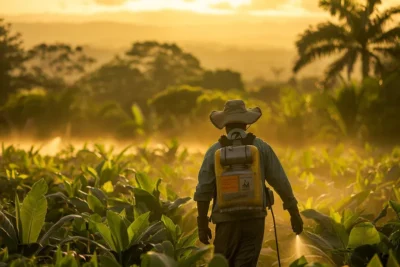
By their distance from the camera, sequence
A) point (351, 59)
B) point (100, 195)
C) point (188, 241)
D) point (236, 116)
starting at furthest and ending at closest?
point (351, 59) → point (100, 195) → point (188, 241) → point (236, 116)

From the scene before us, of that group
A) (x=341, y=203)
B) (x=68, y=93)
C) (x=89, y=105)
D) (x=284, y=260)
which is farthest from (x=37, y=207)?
(x=89, y=105)

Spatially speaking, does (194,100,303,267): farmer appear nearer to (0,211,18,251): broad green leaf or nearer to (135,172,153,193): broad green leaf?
(0,211,18,251): broad green leaf

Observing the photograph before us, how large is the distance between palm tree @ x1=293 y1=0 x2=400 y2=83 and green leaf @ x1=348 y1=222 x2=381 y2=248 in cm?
2783

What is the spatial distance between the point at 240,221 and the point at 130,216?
5.61 ft

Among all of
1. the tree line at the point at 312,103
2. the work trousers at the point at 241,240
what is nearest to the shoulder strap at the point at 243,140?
the work trousers at the point at 241,240

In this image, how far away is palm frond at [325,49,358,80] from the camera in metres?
33.8

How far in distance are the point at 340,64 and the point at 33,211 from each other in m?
29.7

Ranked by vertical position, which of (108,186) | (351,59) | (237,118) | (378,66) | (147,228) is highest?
(237,118)

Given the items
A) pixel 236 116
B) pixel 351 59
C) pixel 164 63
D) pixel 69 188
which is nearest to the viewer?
pixel 236 116

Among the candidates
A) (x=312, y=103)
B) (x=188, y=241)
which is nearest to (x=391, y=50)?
(x=312, y=103)

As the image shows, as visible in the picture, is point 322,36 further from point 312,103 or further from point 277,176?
point 277,176

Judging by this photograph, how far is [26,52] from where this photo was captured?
2320 inches

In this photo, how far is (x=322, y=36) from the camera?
3316 centimetres

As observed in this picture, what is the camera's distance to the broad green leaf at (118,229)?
5.32m
